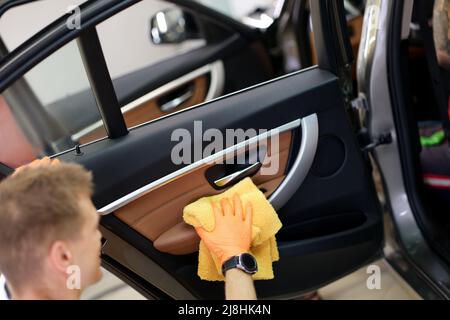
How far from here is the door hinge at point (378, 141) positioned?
176 cm

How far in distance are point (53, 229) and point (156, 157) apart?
502 millimetres

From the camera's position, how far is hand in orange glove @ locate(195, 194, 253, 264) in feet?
4.51

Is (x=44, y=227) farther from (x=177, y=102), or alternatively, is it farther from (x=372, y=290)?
(x=177, y=102)

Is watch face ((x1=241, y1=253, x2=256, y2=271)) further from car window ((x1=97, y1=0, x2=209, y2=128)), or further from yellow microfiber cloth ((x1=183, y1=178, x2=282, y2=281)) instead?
→ car window ((x1=97, y1=0, x2=209, y2=128))

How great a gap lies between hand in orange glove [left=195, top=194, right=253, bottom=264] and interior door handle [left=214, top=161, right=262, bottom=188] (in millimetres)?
98

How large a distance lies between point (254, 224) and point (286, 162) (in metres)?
0.24

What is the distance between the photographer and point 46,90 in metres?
2.23

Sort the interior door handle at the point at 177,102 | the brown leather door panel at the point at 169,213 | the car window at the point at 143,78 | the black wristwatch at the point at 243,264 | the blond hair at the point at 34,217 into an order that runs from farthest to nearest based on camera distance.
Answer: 1. the interior door handle at the point at 177,102
2. the car window at the point at 143,78
3. the brown leather door panel at the point at 169,213
4. the black wristwatch at the point at 243,264
5. the blond hair at the point at 34,217

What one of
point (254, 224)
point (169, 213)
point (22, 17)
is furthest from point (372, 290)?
point (22, 17)

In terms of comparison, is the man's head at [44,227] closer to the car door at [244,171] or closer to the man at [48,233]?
the man at [48,233]

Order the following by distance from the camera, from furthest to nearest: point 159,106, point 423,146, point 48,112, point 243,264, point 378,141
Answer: point 159,106 → point 48,112 → point 423,146 → point 378,141 → point 243,264

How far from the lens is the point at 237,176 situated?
60.3 inches

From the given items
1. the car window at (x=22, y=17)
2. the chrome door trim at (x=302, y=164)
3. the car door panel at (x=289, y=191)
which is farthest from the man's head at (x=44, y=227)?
the car window at (x=22, y=17)
